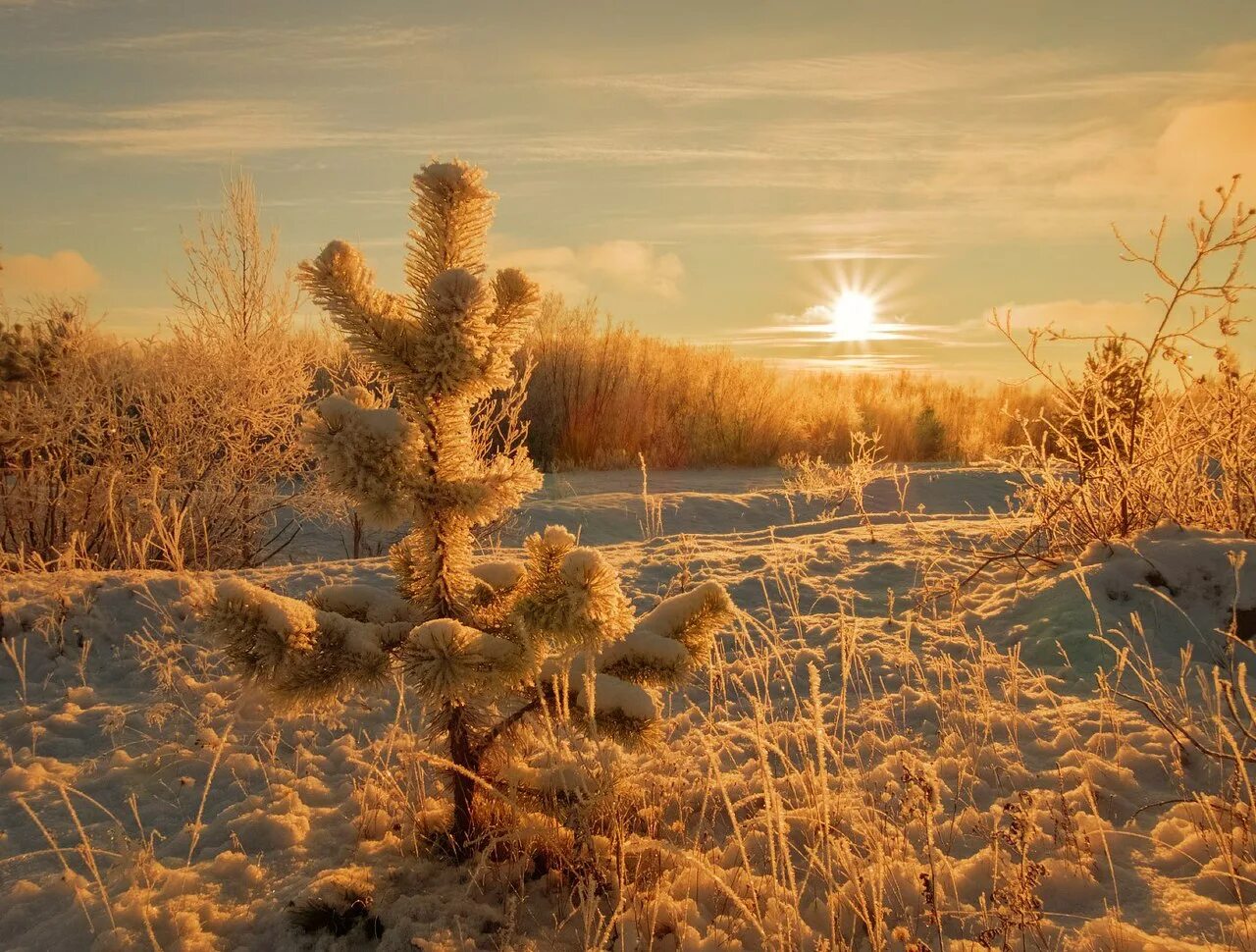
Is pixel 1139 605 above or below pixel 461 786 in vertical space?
above

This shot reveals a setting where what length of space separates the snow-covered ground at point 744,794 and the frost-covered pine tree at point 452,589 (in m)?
0.29

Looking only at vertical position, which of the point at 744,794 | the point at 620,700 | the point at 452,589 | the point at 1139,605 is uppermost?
the point at 452,589

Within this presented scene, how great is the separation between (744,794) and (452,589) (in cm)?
126

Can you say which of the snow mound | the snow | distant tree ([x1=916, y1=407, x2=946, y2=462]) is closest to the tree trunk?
the snow

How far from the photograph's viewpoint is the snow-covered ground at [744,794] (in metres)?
2.34

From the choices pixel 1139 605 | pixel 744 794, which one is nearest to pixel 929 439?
pixel 1139 605

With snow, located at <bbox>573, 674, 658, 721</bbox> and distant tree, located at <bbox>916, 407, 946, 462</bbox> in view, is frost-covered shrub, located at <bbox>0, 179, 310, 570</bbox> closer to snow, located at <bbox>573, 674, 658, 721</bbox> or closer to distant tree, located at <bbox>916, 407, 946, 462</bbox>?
snow, located at <bbox>573, 674, 658, 721</bbox>

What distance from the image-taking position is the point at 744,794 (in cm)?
307

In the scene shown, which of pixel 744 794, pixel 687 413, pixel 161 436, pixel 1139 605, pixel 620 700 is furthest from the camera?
pixel 687 413

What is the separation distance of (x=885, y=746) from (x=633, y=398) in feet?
37.1

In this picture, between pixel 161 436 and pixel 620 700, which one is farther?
pixel 161 436

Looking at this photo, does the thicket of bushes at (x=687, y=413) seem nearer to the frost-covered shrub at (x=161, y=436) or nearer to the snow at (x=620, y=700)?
the frost-covered shrub at (x=161, y=436)

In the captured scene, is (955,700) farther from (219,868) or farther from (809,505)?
(809,505)

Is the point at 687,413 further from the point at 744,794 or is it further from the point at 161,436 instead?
the point at 744,794
